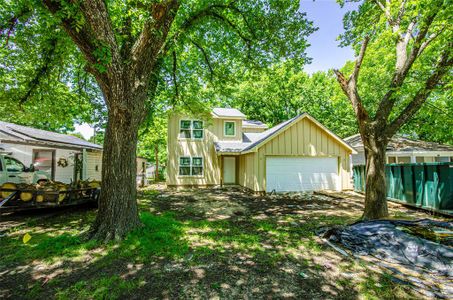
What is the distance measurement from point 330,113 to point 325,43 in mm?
17399

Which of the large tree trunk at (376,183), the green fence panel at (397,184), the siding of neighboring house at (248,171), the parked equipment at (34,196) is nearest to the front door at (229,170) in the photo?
the siding of neighboring house at (248,171)

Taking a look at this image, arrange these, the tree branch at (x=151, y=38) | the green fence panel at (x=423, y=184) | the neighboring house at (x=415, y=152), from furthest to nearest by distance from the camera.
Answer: the neighboring house at (x=415, y=152) → the green fence panel at (x=423, y=184) → the tree branch at (x=151, y=38)

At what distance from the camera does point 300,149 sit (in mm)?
12617

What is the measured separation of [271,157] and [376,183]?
6.69 meters

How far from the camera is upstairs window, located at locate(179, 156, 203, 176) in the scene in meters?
15.5

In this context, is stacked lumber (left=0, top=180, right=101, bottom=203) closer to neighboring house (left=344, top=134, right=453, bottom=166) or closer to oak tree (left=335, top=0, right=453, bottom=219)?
oak tree (left=335, top=0, right=453, bottom=219)

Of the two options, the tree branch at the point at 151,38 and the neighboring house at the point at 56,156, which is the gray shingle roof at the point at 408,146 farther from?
the neighboring house at the point at 56,156

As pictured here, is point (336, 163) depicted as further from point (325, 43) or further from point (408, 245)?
point (408, 245)

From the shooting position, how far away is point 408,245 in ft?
12.3

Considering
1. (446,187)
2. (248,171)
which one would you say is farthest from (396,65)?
(248,171)

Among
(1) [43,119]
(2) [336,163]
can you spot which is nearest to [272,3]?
(2) [336,163]

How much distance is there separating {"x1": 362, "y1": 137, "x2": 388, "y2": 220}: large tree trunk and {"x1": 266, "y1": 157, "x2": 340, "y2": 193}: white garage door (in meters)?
6.50

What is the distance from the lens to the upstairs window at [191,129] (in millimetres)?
15633

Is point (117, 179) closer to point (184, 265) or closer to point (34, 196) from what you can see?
point (184, 265)
